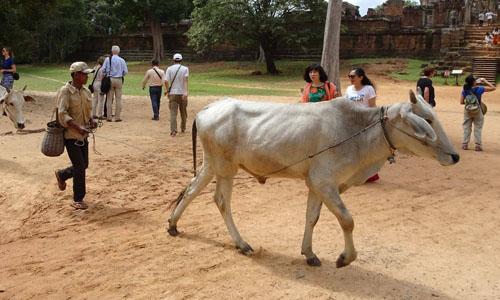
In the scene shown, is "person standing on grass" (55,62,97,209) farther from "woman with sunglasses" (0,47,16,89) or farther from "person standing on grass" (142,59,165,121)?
"woman with sunglasses" (0,47,16,89)

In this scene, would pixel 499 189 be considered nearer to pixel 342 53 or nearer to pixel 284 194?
pixel 284 194

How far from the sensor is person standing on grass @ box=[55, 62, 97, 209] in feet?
20.0

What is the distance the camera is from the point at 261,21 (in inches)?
1235

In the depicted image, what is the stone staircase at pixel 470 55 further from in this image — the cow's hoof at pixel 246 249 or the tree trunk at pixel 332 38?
the cow's hoof at pixel 246 249

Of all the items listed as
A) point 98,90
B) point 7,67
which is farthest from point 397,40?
point 7,67

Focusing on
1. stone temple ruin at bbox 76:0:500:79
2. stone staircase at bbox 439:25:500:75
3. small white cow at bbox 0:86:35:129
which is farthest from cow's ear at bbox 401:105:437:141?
stone temple ruin at bbox 76:0:500:79

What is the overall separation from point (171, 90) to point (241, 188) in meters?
4.68

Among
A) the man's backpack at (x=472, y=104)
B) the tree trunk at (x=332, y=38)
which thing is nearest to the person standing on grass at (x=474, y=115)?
the man's backpack at (x=472, y=104)

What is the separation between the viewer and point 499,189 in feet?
25.5

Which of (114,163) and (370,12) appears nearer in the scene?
(114,163)

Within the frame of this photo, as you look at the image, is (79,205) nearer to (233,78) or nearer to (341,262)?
(341,262)

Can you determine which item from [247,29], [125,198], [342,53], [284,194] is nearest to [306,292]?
[284,194]

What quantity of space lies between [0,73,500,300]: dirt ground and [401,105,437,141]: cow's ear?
1.41 m

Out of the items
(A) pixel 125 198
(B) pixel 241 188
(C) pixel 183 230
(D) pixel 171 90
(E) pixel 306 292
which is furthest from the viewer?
(D) pixel 171 90
